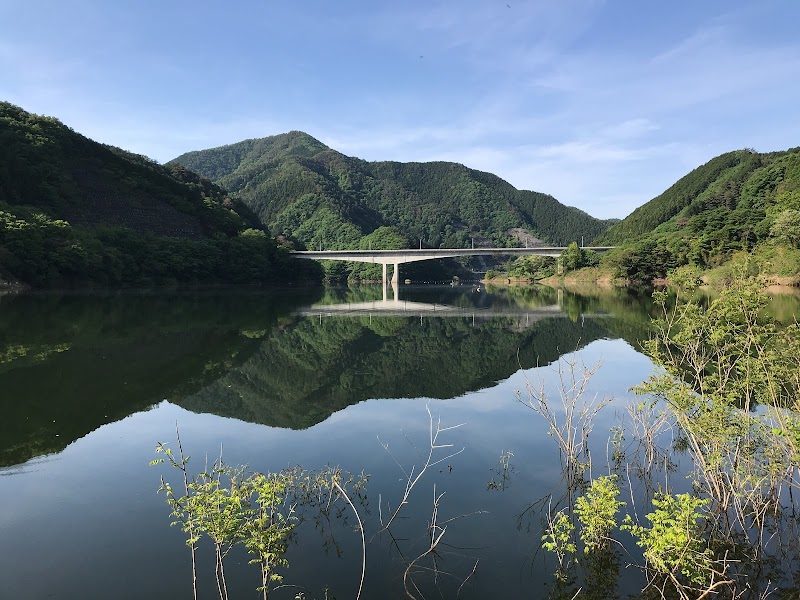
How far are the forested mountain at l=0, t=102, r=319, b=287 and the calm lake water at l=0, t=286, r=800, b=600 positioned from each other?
115 ft

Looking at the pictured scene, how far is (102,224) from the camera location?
235 ft

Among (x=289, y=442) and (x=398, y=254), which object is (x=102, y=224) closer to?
(x=398, y=254)

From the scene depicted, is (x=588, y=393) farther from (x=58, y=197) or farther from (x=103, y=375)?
(x=58, y=197)

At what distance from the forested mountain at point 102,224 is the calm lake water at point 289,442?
35.1m

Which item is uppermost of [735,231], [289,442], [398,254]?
[735,231]

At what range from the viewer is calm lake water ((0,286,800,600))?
575cm

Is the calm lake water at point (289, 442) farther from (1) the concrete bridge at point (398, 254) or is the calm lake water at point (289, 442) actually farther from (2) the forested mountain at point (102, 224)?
(1) the concrete bridge at point (398, 254)

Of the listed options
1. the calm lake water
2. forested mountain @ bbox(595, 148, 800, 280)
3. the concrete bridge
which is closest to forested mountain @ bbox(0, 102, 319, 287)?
the concrete bridge

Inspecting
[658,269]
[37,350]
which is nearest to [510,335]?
[37,350]

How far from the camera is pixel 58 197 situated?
73375mm

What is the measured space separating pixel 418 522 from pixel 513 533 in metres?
1.23

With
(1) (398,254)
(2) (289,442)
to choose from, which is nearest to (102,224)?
(1) (398,254)

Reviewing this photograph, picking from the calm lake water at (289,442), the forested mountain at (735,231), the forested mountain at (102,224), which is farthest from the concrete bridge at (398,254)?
the calm lake water at (289,442)

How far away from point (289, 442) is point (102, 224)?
73410 millimetres
